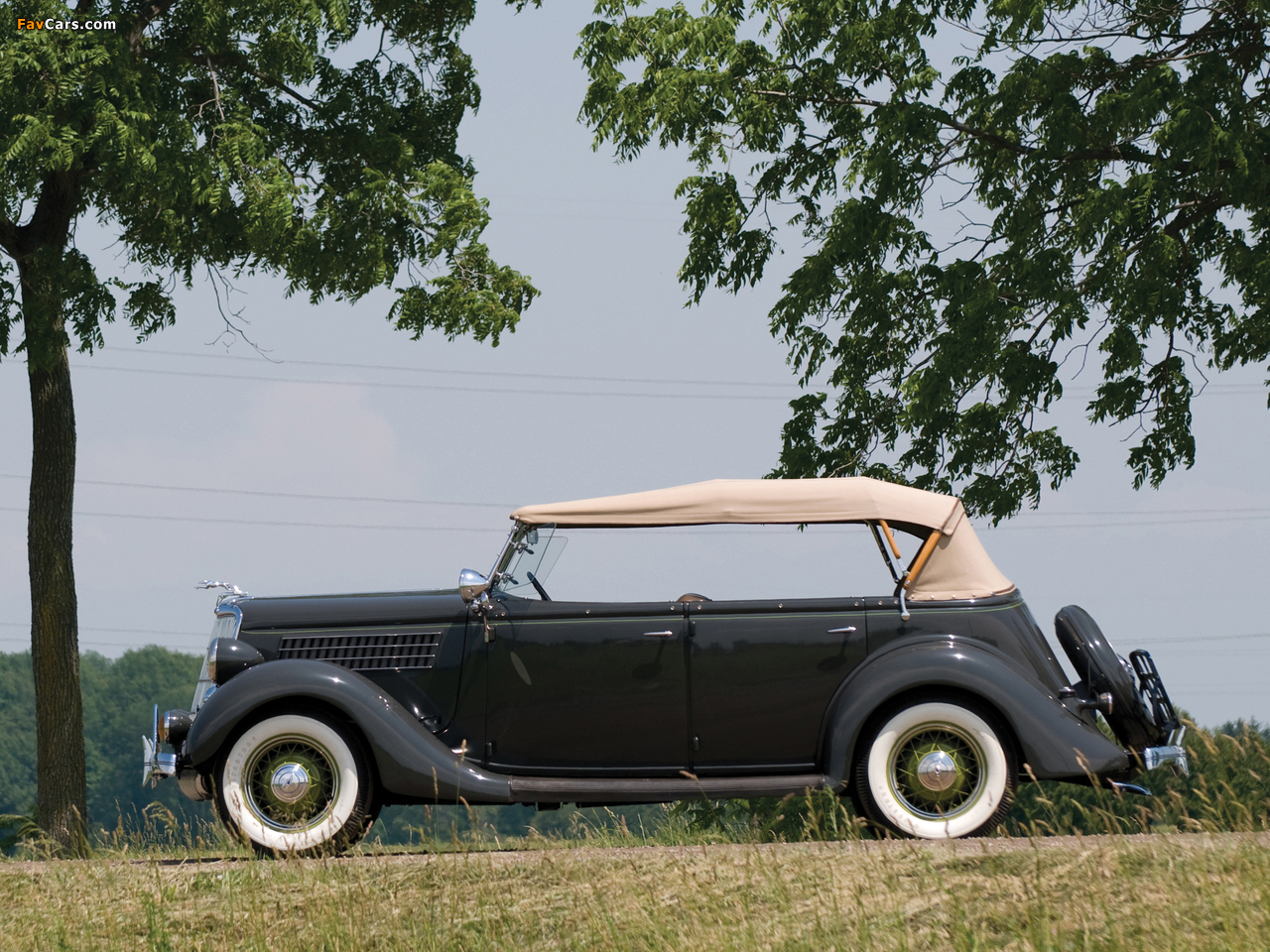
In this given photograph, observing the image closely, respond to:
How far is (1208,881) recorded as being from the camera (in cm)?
580

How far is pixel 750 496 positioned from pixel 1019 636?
1.85 m

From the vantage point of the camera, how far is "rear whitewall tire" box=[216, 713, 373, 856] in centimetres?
744

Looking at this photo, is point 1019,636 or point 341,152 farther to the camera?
point 341,152

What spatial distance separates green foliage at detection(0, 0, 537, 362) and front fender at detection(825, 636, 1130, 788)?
7742 mm

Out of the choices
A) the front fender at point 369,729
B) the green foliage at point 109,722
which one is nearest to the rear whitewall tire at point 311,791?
the front fender at point 369,729

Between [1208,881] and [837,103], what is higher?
[837,103]

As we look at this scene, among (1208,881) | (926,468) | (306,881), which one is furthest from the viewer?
(926,468)

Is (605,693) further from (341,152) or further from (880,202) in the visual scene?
(341,152)

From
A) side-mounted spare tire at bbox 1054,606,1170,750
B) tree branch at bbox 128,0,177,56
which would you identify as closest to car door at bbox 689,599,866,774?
side-mounted spare tire at bbox 1054,606,1170,750

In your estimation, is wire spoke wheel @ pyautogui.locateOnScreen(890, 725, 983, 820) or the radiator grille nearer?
wire spoke wheel @ pyautogui.locateOnScreen(890, 725, 983, 820)

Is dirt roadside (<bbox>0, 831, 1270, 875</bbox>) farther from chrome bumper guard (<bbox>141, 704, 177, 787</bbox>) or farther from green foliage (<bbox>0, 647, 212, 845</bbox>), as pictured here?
green foliage (<bbox>0, 647, 212, 845</bbox>)

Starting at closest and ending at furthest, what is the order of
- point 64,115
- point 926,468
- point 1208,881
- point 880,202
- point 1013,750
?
Result: point 1208,881 < point 1013,750 < point 64,115 < point 880,202 < point 926,468

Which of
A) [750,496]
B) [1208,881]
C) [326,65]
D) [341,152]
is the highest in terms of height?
[326,65]

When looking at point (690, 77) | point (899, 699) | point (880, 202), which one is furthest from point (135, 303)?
point (899, 699)
